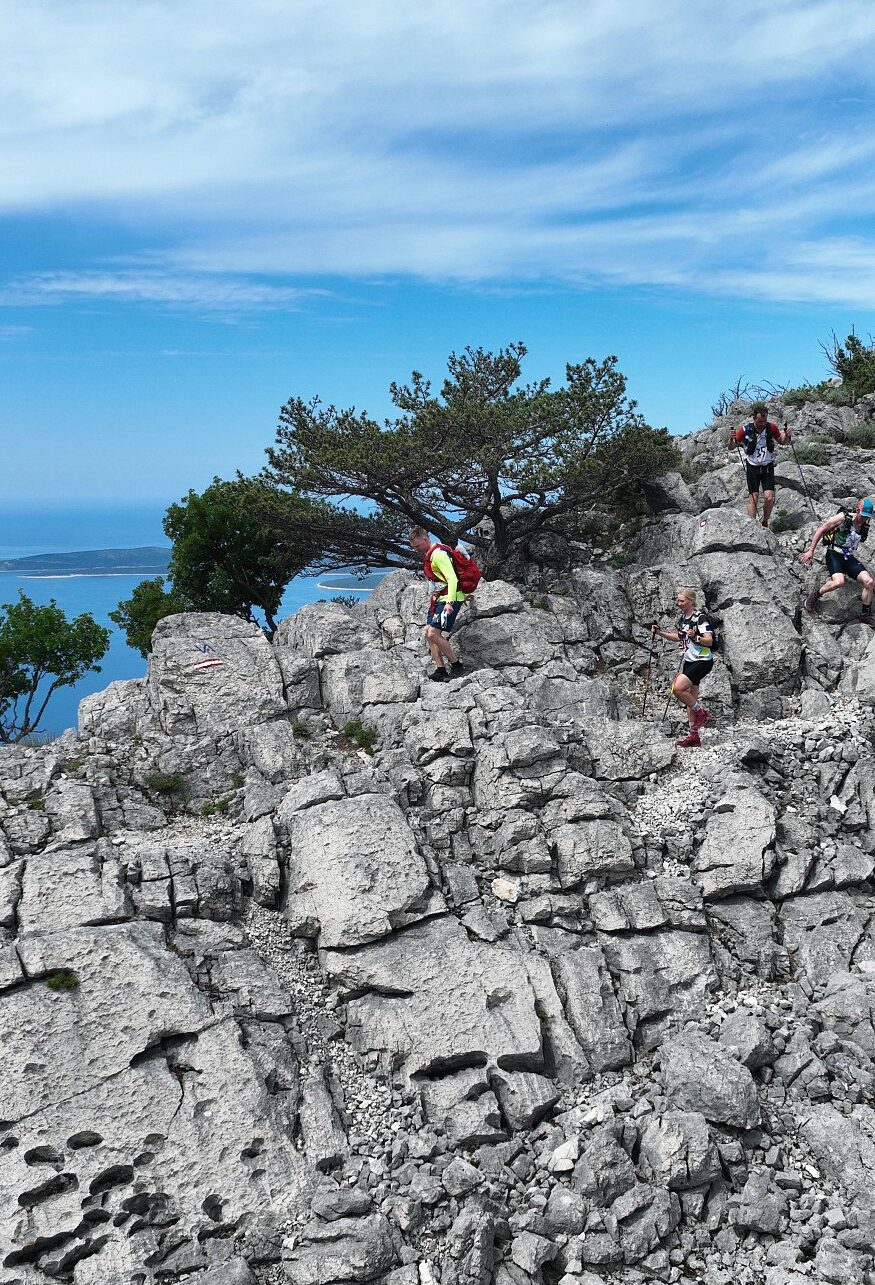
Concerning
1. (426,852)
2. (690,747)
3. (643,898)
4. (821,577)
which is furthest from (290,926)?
(821,577)

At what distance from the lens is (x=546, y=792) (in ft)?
47.3

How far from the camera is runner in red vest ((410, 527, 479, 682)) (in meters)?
16.7

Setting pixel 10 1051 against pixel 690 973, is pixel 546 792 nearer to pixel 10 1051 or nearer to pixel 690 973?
pixel 690 973

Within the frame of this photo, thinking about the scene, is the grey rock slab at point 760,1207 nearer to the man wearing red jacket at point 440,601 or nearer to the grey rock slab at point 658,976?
the grey rock slab at point 658,976

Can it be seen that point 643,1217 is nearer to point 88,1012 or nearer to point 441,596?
point 88,1012

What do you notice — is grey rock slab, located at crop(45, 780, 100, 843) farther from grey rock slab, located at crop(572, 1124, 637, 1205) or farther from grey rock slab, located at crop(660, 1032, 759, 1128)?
grey rock slab, located at crop(660, 1032, 759, 1128)

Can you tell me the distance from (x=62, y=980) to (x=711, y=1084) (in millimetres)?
8973

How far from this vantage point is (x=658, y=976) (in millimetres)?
12734

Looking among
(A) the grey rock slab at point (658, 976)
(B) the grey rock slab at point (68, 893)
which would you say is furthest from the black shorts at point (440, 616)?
(B) the grey rock slab at point (68, 893)

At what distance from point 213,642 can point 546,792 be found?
7.91m

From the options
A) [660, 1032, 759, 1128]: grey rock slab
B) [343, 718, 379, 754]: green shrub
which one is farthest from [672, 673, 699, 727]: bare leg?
[660, 1032, 759, 1128]: grey rock slab

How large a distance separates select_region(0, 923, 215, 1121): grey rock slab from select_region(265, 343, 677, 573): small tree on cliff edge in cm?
1227

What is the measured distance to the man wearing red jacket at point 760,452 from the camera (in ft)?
66.8

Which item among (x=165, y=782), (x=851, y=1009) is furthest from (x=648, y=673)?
(x=165, y=782)
